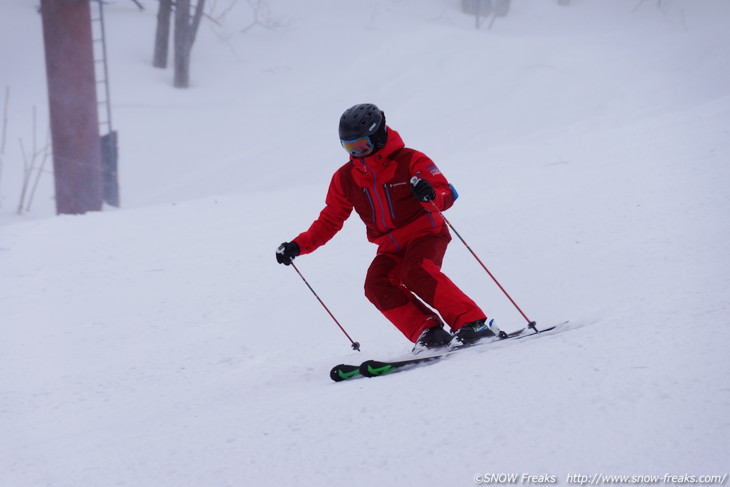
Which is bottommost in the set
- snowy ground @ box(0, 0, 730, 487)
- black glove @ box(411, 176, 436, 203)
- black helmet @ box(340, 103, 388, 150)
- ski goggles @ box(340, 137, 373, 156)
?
snowy ground @ box(0, 0, 730, 487)

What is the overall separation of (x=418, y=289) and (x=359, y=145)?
847 millimetres

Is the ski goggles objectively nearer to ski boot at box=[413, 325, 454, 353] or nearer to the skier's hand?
the skier's hand

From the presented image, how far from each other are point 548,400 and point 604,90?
43.4ft

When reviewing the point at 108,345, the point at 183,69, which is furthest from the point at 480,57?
the point at 108,345

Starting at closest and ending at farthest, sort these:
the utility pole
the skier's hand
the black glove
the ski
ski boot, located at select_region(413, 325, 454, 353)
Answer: the ski < the black glove < ski boot, located at select_region(413, 325, 454, 353) < the skier's hand < the utility pole

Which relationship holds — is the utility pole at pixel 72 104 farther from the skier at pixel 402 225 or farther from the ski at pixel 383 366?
the ski at pixel 383 366

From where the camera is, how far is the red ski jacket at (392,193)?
386cm

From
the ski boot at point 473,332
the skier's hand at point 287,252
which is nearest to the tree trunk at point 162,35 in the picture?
the skier's hand at point 287,252

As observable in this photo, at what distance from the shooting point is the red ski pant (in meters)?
3.72

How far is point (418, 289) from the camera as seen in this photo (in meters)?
3.77

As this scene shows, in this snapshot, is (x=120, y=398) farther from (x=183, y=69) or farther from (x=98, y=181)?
(x=183, y=69)

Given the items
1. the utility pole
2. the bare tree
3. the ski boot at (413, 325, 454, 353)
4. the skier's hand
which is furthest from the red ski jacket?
the bare tree

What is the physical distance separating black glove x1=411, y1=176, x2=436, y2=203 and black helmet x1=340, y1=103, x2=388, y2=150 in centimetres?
35

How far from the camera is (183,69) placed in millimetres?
17156
